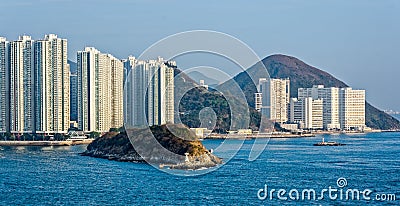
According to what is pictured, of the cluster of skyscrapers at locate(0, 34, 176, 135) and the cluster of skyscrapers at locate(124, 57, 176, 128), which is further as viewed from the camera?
the cluster of skyscrapers at locate(124, 57, 176, 128)

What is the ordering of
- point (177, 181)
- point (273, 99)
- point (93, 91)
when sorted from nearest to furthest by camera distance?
1. point (177, 181)
2. point (93, 91)
3. point (273, 99)

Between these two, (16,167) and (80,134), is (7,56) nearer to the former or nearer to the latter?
(80,134)

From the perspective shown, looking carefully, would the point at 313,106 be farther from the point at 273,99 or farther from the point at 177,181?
the point at 177,181

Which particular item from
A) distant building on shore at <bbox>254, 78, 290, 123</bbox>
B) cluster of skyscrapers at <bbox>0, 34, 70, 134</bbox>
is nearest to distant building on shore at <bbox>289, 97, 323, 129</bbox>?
distant building on shore at <bbox>254, 78, 290, 123</bbox>

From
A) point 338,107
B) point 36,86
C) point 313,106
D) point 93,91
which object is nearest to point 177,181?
point 36,86

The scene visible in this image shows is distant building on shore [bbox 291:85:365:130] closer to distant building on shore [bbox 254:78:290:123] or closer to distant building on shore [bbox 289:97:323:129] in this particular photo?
→ distant building on shore [bbox 289:97:323:129]

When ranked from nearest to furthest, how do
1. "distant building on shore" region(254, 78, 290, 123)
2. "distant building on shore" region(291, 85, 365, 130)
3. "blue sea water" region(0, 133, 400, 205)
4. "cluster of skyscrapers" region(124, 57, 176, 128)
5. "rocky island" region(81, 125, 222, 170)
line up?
"blue sea water" region(0, 133, 400, 205)
"rocky island" region(81, 125, 222, 170)
"cluster of skyscrapers" region(124, 57, 176, 128)
"distant building on shore" region(254, 78, 290, 123)
"distant building on shore" region(291, 85, 365, 130)

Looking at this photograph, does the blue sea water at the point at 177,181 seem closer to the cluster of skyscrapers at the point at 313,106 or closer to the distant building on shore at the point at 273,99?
the distant building on shore at the point at 273,99
